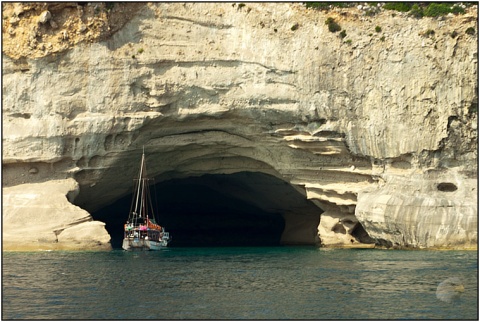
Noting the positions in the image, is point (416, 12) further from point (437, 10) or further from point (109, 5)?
point (109, 5)

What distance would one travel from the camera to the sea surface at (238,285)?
2575 cm

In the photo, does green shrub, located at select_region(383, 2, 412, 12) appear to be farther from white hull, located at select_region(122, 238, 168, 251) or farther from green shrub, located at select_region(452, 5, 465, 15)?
white hull, located at select_region(122, 238, 168, 251)

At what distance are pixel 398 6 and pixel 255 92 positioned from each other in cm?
728

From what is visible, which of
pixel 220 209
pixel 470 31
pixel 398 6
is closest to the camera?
pixel 470 31

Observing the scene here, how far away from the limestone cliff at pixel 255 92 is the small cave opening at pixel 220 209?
24.4ft

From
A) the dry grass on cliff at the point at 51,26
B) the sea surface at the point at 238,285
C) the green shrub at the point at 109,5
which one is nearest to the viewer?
the sea surface at the point at 238,285

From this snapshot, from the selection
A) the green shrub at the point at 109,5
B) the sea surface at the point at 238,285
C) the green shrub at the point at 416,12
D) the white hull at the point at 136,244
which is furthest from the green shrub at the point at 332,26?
the white hull at the point at 136,244

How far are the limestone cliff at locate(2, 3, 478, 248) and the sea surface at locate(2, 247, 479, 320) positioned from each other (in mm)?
4260

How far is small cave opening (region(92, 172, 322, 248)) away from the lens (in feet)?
173

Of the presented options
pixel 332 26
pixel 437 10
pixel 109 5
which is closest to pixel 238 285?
pixel 332 26

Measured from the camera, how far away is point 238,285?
30.8m

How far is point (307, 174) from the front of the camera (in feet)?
149

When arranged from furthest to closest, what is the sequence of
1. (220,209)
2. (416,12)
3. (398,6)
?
(220,209) → (398,6) → (416,12)

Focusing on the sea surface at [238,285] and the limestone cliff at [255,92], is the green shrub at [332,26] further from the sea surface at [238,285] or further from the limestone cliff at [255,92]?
the sea surface at [238,285]
